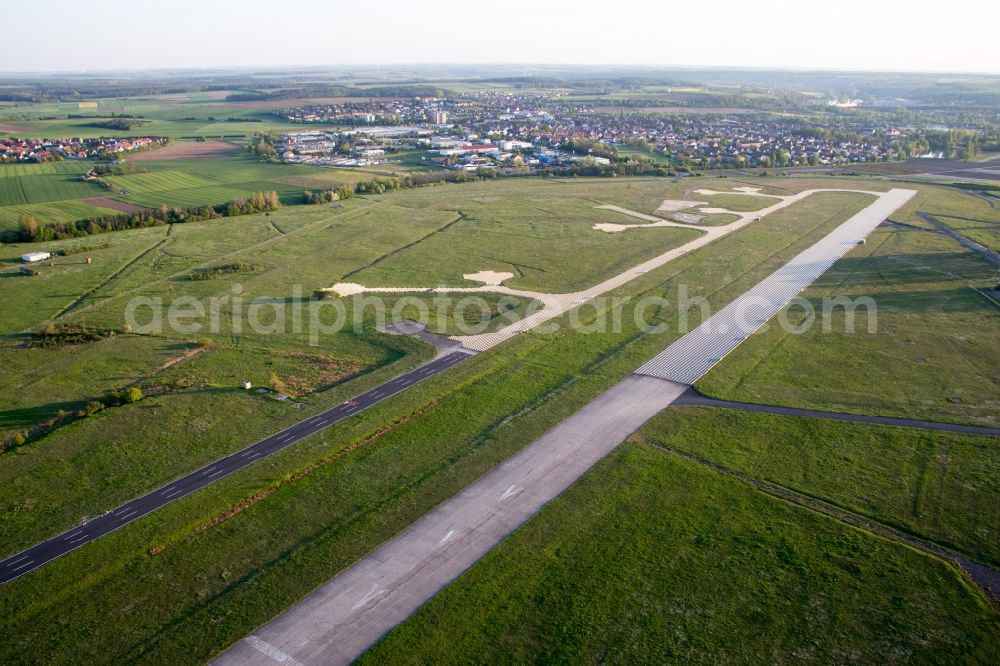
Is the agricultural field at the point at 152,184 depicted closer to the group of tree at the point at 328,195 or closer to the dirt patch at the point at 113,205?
the dirt patch at the point at 113,205

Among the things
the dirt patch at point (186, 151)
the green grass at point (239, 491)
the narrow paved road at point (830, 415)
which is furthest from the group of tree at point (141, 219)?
the narrow paved road at point (830, 415)

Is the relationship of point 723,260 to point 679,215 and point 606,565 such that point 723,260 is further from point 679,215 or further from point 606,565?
point 606,565

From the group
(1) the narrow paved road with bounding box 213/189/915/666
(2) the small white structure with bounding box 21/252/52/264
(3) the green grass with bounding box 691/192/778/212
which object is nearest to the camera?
(1) the narrow paved road with bounding box 213/189/915/666

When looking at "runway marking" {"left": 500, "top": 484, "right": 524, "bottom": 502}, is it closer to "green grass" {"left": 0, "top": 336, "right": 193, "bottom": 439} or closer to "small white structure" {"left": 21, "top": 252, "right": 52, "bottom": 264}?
"green grass" {"left": 0, "top": 336, "right": 193, "bottom": 439}

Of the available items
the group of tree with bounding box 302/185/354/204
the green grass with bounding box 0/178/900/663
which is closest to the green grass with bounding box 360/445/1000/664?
the green grass with bounding box 0/178/900/663

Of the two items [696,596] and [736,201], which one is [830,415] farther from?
[736,201]

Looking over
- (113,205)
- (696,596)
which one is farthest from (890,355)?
(113,205)

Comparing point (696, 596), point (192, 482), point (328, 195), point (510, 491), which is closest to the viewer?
point (696, 596)
